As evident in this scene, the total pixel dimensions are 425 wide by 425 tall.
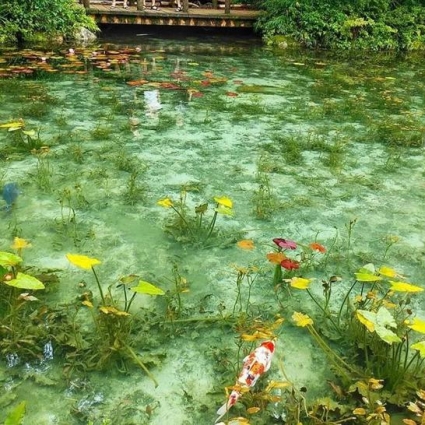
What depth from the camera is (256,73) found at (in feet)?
25.2

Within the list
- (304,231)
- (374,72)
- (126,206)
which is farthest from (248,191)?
(374,72)

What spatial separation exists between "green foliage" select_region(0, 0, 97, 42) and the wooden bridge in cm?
144

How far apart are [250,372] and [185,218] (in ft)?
4.92

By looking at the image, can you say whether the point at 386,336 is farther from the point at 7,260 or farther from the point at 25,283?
the point at 7,260

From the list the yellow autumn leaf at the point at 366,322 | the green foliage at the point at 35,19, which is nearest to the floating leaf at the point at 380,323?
the yellow autumn leaf at the point at 366,322

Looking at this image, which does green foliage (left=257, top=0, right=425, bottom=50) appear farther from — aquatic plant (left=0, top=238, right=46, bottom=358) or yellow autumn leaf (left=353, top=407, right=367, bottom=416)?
yellow autumn leaf (left=353, top=407, right=367, bottom=416)

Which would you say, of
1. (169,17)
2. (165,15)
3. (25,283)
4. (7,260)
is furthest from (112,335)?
(169,17)

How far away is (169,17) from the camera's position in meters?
11.3

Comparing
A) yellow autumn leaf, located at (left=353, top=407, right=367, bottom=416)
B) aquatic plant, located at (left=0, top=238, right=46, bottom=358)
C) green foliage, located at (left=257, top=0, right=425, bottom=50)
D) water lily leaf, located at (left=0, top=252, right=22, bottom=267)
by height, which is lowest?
yellow autumn leaf, located at (left=353, top=407, right=367, bottom=416)

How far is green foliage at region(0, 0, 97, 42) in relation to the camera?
866cm

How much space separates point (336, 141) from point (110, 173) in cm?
240

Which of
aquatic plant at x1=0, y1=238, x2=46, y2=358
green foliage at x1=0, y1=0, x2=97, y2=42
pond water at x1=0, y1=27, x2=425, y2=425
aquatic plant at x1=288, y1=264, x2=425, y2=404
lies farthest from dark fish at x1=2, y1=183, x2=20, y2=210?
green foliage at x1=0, y1=0, x2=97, y2=42

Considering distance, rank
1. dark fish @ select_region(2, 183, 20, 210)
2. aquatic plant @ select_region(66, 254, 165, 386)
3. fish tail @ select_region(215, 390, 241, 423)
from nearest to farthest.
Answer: fish tail @ select_region(215, 390, 241, 423), aquatic plant @ select_region(66, 254, 165, 386), dark fish @ select_region(2, 183, 20, 210)

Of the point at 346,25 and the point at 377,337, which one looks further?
the point at 346,25
